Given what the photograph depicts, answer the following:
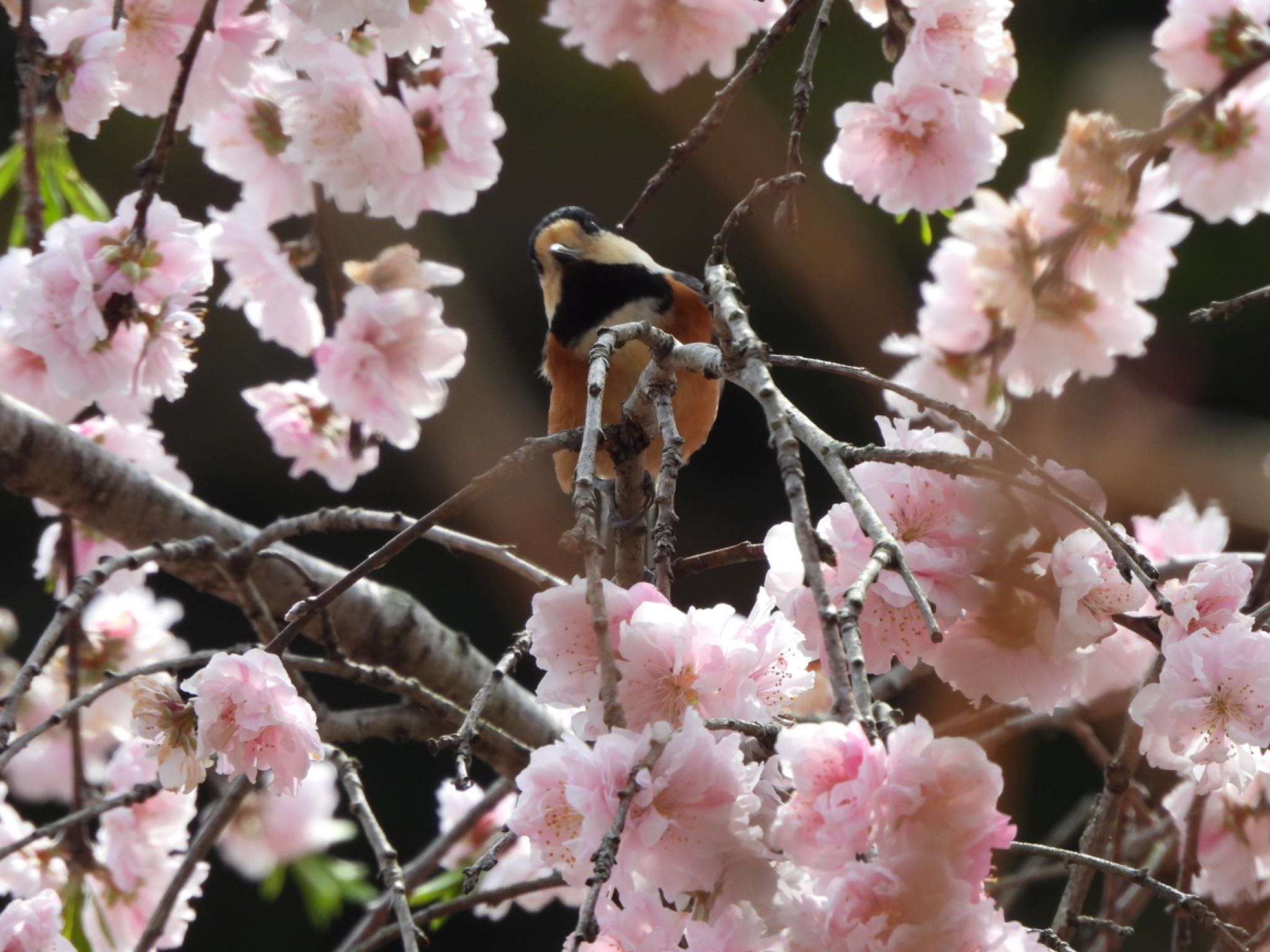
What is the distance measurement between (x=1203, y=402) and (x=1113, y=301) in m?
1.99

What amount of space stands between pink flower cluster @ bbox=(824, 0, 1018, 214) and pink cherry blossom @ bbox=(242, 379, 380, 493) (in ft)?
1.60

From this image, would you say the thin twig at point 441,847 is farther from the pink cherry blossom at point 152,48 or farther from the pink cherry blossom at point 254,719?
the pink cherry blossom at point 152,48

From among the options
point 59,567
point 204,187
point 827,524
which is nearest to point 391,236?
point 204,187

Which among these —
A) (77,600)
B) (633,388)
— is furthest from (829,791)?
(633,388)

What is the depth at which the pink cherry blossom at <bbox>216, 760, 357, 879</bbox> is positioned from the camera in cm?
155

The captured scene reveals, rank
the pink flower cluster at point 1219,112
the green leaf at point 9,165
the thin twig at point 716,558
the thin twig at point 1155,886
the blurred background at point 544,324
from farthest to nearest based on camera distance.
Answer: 1. the blurred background at point 544,324
2. the green leaf at point 9,165
3. the pink flower cluster at point 1219,112
4. the thin twig at point 716,558
5. the thin twig at point 1155,886

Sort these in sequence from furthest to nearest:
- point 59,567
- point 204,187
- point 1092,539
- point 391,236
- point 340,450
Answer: point 204,187, point 391,236, point 340,450, point 59,567, point 1092,539

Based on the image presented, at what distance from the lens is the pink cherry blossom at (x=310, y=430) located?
1.16 m

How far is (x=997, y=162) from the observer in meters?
0.87

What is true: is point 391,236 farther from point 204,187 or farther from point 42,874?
point 42,874

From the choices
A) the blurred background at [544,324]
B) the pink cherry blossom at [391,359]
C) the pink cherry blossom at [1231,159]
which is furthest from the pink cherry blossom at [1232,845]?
the blurred background at [544,324]

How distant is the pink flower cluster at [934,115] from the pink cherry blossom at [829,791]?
0.51 metres

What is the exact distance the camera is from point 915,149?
0.86 m

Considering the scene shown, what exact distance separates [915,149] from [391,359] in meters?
0.43
